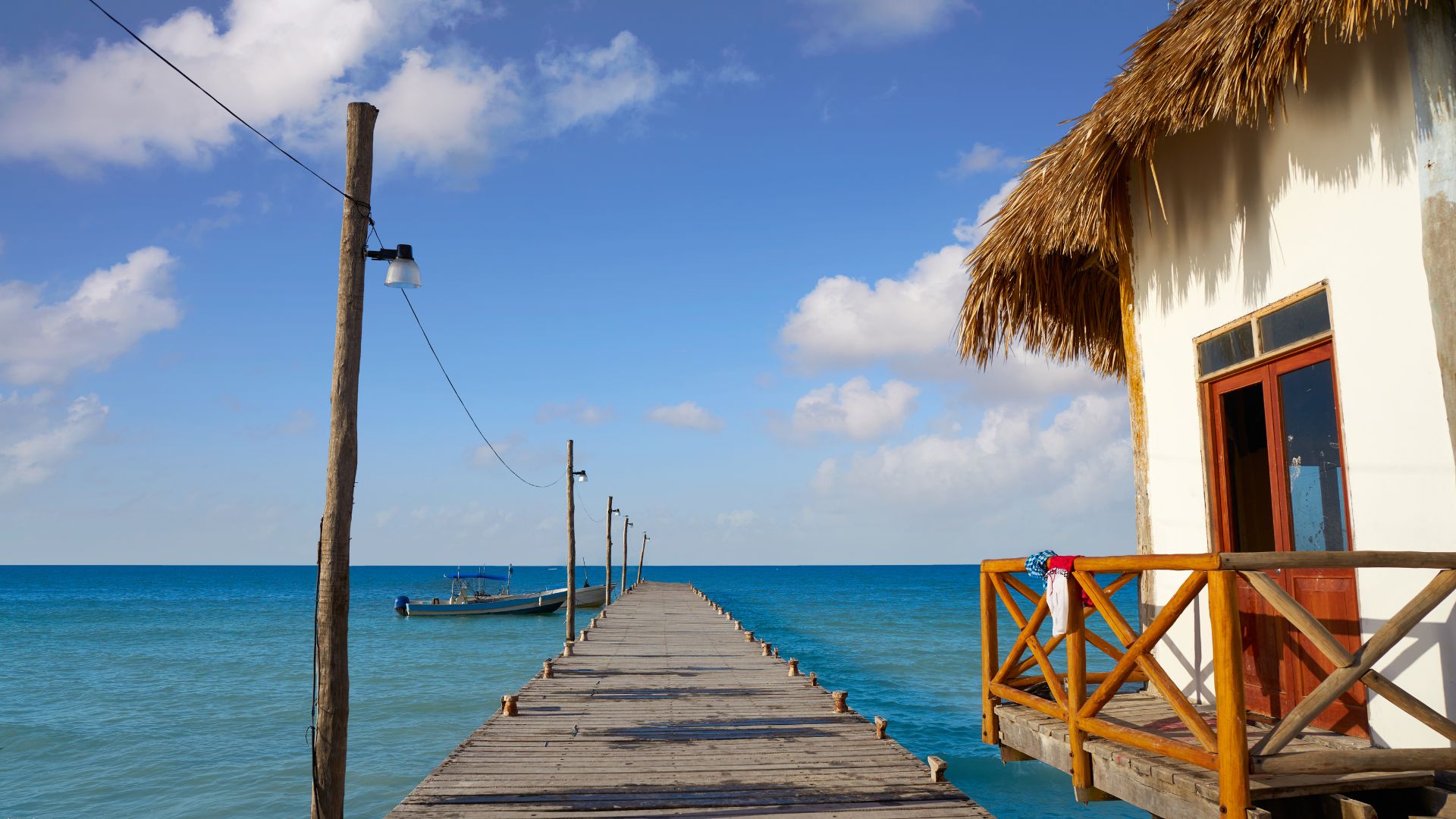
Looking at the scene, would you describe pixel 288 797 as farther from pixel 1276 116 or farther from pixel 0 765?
pixel 1276 116

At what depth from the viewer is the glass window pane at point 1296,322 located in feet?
16.0

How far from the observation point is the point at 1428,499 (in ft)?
13.9

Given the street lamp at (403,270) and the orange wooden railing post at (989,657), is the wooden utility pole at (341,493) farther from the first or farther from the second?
the orange wooden railing post at (989,657)

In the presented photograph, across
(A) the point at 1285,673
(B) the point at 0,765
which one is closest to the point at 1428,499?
(A) the point at 1285,673

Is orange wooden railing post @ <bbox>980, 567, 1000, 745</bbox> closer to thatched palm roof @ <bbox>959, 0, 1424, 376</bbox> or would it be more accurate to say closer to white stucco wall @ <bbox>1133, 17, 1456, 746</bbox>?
white stucco wall @ <bbox>1133, 17, 1456, 746</bbox>

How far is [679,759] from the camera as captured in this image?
24.3 ft

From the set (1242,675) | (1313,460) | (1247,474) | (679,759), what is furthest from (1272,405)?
(679,759)

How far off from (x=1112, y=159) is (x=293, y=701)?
81.3ft

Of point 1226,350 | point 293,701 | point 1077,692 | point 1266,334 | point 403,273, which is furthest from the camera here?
point 293,701

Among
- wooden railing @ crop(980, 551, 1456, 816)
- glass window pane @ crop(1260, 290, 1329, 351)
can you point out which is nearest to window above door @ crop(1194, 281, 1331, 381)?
glass window pane @ crop(1260, 290, 1329, 351)

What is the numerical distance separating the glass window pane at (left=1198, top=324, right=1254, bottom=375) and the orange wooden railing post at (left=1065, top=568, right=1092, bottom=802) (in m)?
1.95

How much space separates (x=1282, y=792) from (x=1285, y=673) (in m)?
1.83

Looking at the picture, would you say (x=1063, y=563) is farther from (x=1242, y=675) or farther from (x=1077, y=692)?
(x=1242, y=675)

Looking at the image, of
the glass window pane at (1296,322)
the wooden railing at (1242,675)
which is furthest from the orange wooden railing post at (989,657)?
the glass window pane at (1296,322)
